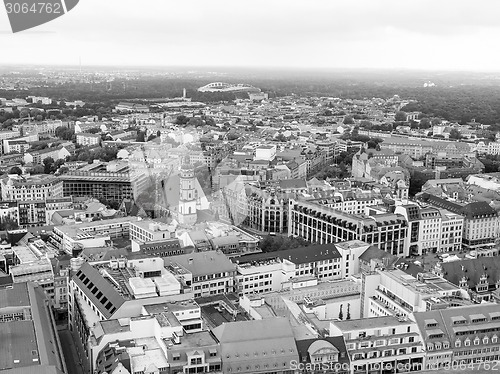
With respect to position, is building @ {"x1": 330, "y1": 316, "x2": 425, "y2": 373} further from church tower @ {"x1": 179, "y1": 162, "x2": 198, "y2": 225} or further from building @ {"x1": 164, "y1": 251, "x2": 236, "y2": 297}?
church tower @ {"x1": 179, "y1": 162, "x2": 198, "y2": 225}

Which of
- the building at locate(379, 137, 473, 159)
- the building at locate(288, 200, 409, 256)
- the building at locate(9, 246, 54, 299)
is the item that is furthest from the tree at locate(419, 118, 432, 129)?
the building at locate(9, 246, 54, 299)

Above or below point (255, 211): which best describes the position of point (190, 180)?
above

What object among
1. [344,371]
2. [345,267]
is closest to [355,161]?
[345,267]

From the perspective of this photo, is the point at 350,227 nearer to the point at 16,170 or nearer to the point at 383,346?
the point at 383,346

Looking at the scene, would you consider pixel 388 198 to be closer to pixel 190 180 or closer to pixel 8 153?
pixel 190 180

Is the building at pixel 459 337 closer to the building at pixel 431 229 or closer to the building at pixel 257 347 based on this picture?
the building at pixel 257 347

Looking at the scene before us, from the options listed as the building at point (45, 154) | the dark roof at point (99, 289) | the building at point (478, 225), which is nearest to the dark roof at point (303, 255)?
the dark roof at point (99, 289)
